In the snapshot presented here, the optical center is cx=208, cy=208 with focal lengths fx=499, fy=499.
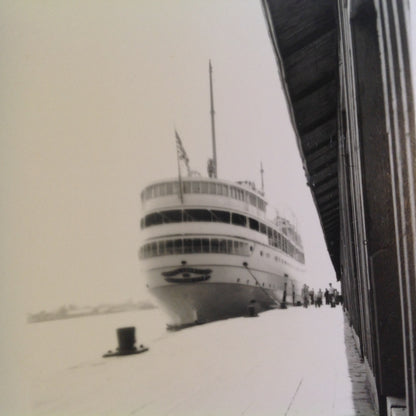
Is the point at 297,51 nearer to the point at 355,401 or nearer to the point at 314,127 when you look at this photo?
the point at 314,127

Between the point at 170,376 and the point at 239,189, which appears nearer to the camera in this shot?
the point at 170,376

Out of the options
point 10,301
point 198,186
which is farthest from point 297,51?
point 198,186

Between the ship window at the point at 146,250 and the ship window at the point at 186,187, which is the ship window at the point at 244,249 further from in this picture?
the ship window at the point at 146,250

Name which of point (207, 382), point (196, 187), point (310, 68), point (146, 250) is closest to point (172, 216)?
point (196, 187)

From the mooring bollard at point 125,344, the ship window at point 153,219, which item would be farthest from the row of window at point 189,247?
the mooring bollard at point 125,344

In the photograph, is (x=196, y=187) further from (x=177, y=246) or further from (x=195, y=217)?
(x=177, y=246)

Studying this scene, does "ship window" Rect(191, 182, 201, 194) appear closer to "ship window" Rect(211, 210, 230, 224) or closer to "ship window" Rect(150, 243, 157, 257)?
"ship window" Rect(211, 210, 230, 224)
